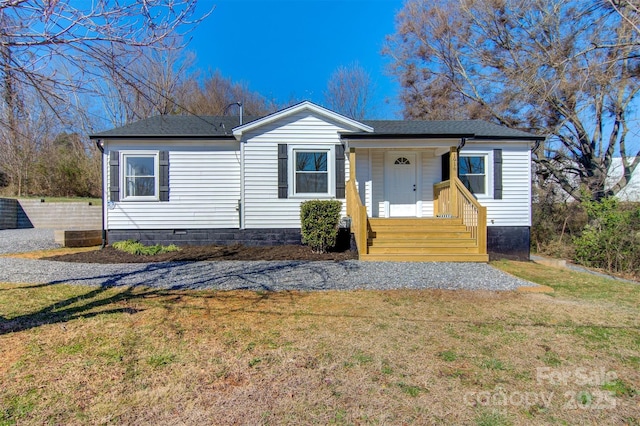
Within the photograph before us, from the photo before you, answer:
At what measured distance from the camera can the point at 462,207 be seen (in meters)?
8.41

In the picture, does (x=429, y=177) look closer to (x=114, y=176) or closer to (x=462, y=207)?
(x=462, y=207)

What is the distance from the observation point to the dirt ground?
741cm

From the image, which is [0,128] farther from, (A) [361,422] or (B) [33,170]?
(B) [33,170]

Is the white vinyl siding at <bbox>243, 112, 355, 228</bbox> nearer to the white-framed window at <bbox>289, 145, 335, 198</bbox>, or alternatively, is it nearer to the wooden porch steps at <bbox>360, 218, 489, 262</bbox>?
the white-framed window at <bbox>289, 145, 335, 198</bbox>

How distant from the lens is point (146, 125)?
9977 mm

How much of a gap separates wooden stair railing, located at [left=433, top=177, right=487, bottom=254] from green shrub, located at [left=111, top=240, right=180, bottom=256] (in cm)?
724

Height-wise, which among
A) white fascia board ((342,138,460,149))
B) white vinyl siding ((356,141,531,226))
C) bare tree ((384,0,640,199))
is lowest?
white vinyl siding ((356,141,531,226))

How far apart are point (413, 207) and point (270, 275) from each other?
18.7 ft

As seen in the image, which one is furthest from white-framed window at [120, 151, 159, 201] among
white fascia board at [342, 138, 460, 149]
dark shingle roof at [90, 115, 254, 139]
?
white fascia board at [342, 138, 460, 149]

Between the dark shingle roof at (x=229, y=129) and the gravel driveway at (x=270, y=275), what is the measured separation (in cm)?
355

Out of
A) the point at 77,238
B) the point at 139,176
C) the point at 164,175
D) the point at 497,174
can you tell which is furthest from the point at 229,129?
the point at 497,174

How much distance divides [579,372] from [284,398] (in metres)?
2.33

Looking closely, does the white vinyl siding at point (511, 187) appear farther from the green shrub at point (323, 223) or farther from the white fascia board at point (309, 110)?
the green shrub at point (323, 223)

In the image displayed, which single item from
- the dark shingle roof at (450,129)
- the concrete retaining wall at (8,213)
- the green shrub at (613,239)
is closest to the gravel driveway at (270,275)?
the green shrub at (613,239)
